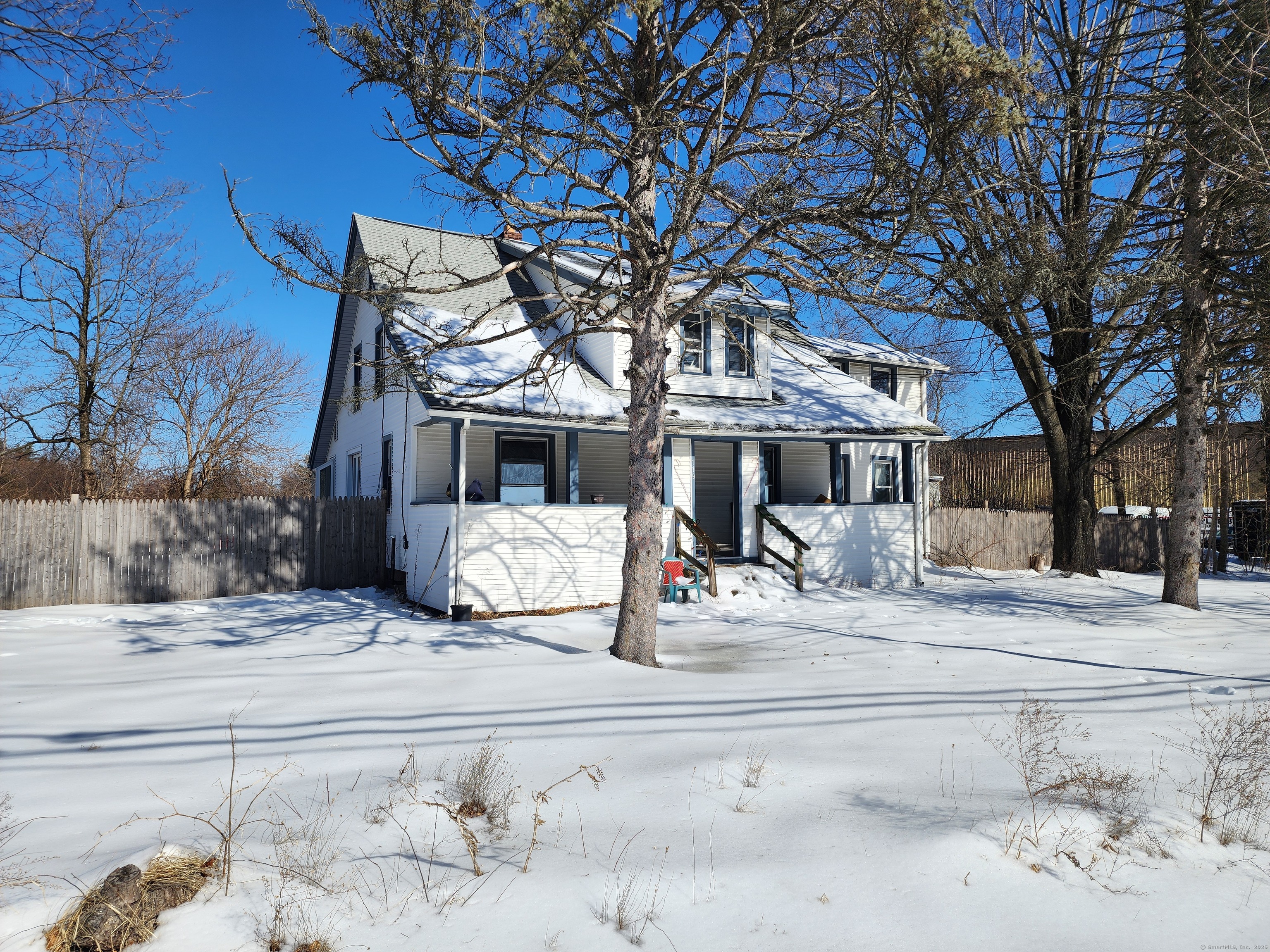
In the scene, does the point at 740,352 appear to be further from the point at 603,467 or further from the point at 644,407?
the point at 644,407

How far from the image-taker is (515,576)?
1249 cm

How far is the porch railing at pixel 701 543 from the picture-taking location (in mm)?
13273

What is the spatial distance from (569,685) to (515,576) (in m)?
5.72

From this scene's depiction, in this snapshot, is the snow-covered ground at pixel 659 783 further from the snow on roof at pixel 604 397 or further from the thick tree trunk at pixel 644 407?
the snow on roof at pixel 604 397

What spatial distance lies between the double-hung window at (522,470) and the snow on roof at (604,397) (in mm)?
1499

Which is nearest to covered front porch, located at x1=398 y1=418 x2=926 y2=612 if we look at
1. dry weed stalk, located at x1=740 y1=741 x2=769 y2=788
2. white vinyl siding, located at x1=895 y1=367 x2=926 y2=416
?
white vinyl siding, located at x1=895 y1=367 x2=926 y2=416

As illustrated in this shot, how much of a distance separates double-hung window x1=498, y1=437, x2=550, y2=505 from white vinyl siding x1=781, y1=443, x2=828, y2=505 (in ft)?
22.1

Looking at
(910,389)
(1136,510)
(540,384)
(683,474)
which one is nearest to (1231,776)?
Answer: (540,384)

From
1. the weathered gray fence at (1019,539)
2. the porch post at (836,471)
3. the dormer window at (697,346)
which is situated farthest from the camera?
the weathered gray fence at (1019,539)

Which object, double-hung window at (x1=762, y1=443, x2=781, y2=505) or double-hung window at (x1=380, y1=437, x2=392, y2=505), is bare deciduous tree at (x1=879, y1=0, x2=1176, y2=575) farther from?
double-hung window at (x1=380, y1=437, x2=392, y2=505)

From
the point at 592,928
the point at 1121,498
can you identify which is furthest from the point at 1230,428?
the point at 592,928

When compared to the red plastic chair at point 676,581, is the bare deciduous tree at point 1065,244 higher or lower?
higher

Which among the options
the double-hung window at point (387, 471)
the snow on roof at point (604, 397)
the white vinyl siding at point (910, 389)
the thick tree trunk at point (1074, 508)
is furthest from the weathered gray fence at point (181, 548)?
the white vinyl siding at point (910, 389)

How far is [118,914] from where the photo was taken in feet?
9.19
